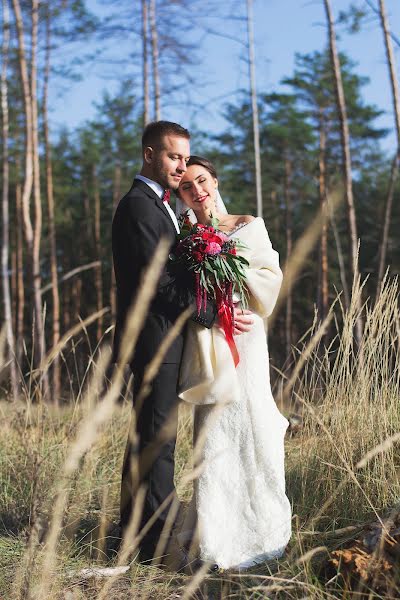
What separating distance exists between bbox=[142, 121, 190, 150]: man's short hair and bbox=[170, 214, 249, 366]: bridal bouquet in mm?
450

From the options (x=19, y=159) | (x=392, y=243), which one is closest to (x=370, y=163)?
(x=392, y=243)

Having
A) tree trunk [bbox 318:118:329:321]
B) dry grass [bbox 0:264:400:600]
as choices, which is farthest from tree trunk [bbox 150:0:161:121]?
dry grass [bbox 0:264:400:600]

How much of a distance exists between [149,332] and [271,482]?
0.96 metres

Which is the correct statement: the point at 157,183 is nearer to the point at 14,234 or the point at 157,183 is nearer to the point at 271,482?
the point at 271,482

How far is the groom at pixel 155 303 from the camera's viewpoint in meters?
3.55

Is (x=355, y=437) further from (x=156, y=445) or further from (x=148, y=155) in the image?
(x=148, y=155)

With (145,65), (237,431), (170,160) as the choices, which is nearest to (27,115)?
(145,65)

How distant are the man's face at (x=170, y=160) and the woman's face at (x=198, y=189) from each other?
4cm

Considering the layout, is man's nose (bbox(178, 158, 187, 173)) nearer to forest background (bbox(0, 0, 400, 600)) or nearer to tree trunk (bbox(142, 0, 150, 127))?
forest background (bbox(0, 0, 400, 600))

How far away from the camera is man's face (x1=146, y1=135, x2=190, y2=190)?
11.9ft

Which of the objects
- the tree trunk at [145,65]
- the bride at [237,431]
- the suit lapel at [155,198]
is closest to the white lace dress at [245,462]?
the bride at [237,431]

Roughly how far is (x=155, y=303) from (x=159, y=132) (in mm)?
845

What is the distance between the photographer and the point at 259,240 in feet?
12.3

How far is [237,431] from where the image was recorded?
3680 mm
